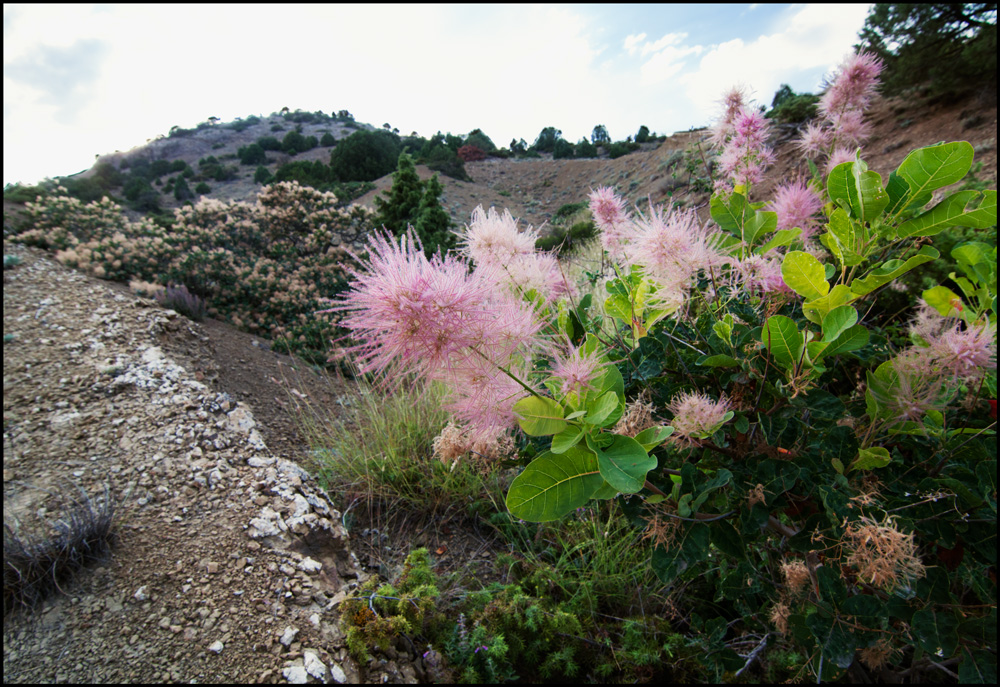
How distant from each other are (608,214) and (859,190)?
0.66 meters

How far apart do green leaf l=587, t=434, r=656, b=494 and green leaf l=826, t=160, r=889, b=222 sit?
0.65 m

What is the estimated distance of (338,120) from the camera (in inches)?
1292

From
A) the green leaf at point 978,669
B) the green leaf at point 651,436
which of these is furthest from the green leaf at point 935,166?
the green leaf at point 978,669

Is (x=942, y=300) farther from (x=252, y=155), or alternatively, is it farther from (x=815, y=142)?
(x=252, y=155)

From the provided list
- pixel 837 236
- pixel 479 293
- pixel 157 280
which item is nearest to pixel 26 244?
pixel 157 280

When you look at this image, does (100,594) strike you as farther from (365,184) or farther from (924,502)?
(365,184)

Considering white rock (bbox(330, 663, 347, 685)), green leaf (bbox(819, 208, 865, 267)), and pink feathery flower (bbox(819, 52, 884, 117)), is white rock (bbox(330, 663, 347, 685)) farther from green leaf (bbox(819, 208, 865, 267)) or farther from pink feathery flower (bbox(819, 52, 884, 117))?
pink feathery flower (bbox(819, 52, 884, 117))

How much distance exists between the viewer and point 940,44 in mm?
6777

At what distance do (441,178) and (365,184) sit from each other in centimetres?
463

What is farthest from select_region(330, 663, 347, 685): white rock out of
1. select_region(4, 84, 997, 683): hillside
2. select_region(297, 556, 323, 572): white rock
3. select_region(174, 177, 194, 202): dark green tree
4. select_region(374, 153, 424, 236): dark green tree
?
select_region(174, 177, 194, 202): dark green tree

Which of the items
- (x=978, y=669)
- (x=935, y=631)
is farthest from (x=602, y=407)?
(x=978, y=669)

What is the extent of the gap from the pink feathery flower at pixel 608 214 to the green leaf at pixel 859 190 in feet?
1.73

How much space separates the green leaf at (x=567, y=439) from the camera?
0.71 m

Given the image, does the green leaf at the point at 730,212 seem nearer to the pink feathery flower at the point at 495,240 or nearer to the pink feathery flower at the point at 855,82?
the pink feathery flower at the point at 495,240
